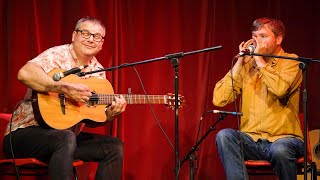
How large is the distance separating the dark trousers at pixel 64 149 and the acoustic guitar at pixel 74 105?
11cm

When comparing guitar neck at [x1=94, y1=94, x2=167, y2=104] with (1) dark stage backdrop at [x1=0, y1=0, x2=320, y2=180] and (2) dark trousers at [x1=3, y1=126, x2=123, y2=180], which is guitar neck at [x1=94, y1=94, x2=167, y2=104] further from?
(1) dark stage backdrop at [x1=0, y1=0, x2=320, y2=180]

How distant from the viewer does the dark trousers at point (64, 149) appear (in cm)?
353

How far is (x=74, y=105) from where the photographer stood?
3.90m

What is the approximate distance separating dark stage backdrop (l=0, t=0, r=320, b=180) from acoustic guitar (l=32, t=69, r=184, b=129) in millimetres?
768

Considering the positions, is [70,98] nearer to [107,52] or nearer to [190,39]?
[107,52]

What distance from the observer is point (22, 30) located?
4.67 m

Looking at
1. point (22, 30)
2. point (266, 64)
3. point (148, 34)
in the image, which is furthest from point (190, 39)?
point (22, 30)

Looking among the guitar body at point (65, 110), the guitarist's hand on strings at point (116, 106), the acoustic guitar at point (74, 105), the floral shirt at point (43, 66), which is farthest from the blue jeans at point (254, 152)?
the floral shirt at point (43, 66)

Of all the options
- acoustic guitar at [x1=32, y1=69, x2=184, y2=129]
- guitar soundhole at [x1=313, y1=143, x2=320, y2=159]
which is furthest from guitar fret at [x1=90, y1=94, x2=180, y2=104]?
guitar soundhole at [x1=313, y1=143, x2=320, y2=159]

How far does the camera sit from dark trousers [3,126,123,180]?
3533 millimetres

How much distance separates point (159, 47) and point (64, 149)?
6.29 feet

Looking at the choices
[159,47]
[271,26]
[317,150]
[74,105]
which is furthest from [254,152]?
[159,47]

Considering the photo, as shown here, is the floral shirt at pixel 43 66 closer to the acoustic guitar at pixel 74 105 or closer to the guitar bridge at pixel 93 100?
the acoustic guitar at pixel 74 105

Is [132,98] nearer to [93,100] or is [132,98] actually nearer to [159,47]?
[93,100]
